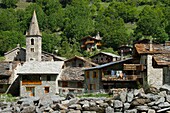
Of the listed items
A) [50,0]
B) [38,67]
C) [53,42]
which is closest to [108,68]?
[38,67]

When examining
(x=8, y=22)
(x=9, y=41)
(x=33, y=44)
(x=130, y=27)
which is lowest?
(x=33, y=44)

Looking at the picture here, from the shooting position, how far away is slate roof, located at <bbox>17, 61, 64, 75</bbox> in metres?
62.4

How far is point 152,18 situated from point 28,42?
52113 mm

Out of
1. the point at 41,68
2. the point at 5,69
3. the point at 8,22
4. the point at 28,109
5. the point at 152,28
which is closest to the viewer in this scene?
the point at 28,109

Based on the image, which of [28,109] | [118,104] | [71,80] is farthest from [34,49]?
[118,104]

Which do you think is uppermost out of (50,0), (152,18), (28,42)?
(50,0)

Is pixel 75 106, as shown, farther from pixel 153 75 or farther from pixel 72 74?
pixel 72 74

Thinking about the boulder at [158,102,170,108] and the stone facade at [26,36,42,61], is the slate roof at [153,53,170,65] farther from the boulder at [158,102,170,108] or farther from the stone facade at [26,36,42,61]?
the stone facade at [26,36,42,61]

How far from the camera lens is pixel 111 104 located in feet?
89.0

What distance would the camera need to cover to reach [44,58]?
9700 centimetres

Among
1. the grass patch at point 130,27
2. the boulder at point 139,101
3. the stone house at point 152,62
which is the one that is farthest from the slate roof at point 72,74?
the grass patch at point 130,27

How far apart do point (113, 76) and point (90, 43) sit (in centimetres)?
6772

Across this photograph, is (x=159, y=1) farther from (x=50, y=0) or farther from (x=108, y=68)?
(x=108, y=68)

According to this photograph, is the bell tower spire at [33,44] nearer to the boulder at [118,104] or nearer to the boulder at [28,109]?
the boulder at [28,109]
